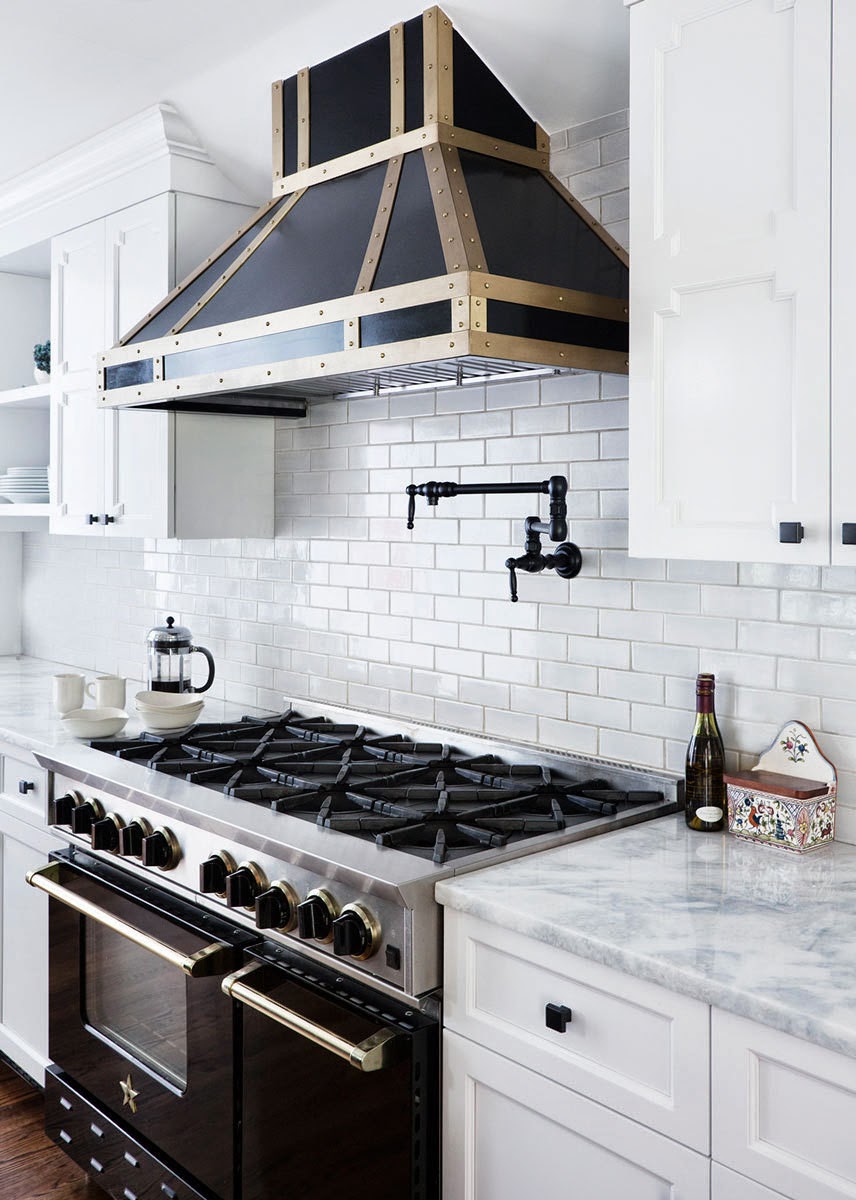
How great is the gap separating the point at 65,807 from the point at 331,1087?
110 centimetres

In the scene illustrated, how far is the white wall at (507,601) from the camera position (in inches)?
82.7

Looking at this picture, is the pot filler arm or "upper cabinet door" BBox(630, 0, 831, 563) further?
the pot filler arm

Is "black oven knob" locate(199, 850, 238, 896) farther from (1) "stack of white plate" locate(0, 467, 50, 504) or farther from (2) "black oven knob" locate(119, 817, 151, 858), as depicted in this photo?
(1) "stack of white plate" locate(0, 467, 50, 504)

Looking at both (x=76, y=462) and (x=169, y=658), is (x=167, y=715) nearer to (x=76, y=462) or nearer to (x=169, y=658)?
(x=169, y=658)

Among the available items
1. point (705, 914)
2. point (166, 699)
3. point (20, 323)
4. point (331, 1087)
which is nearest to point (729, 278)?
point (705, 914)

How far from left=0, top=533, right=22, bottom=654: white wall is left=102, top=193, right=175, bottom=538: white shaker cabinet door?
1617 millimetres

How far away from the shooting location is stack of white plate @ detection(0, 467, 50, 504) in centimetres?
404

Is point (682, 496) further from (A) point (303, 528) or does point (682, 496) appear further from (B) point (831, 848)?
(A) point (303, 528)

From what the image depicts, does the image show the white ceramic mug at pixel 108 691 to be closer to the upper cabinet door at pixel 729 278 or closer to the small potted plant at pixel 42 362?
the small potted plant at pixel 42 362

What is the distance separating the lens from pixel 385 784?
7.63ft

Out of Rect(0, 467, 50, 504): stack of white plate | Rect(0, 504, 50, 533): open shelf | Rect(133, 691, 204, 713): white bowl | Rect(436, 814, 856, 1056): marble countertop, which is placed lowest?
Rect(436, 814, 856, 1056): marble countertop

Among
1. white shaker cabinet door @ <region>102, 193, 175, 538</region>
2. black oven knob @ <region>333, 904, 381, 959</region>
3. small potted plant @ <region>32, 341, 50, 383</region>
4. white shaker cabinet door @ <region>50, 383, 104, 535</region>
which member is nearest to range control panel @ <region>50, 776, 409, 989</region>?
black oven knob @ <region>333, 904, 381, 959</region>

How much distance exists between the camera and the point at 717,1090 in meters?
1.38

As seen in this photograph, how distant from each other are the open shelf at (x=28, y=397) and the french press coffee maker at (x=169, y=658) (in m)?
1.05
